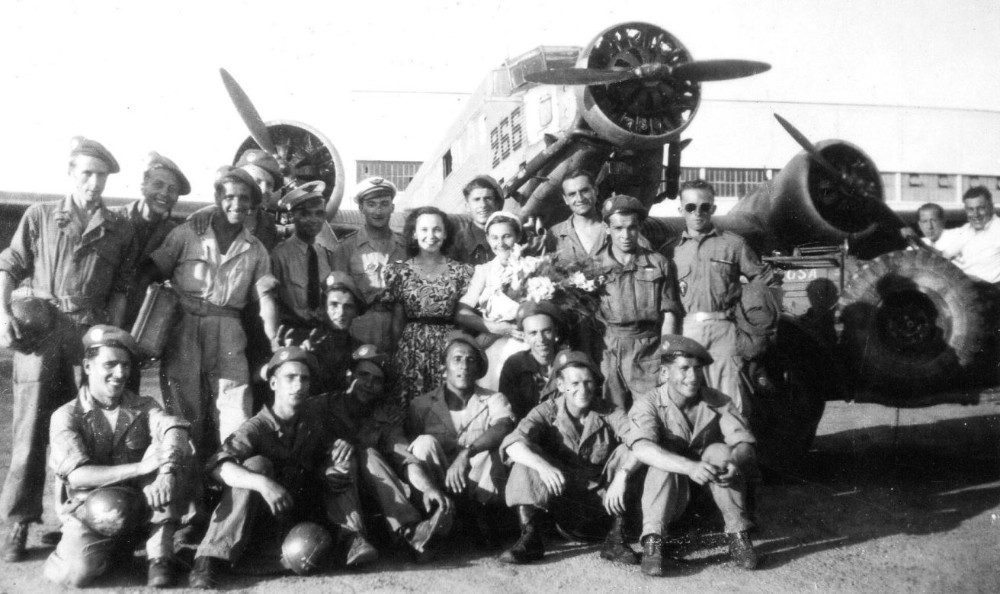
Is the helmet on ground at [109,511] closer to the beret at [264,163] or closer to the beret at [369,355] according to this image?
the beret at [369,355]

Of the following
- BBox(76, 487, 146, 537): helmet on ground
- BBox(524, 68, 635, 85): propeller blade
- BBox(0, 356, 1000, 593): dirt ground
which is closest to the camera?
BBox(76, 487, 146, 537): helmet on ground

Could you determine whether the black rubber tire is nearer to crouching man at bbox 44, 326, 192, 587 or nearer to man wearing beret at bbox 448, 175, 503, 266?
man wearing beret at bbox 448, 175, 503, 266

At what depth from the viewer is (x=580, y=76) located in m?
7.48

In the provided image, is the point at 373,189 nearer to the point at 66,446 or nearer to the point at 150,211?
the point at 150,211

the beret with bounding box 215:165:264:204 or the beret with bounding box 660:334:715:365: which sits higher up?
the beret with bounding box 215:165:264:204

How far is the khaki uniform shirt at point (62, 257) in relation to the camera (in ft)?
14.4

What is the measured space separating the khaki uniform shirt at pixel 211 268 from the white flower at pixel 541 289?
1521mm

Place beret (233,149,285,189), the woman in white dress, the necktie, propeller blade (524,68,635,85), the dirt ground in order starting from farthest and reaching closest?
propeller blade (524,68,635,85)
beret (233,149,285,189)
the necktie
the woman in white dress
the dirt ground

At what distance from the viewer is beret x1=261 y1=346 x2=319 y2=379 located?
4.04 m

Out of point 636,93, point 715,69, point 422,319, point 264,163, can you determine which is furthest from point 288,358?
point 715,69

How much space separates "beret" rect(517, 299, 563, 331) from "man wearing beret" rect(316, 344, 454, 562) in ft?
2.78

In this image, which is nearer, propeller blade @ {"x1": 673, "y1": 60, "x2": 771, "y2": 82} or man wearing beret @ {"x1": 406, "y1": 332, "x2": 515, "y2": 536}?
man wearing beret @ {"x1": 406, "y1": 332, "x2": 515, "y2": 536}

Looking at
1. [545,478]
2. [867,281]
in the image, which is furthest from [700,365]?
[867,281]

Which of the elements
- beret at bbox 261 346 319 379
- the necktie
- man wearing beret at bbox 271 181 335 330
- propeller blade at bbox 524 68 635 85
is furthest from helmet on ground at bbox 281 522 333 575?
propeller blade at bbox 524 68 635 85
